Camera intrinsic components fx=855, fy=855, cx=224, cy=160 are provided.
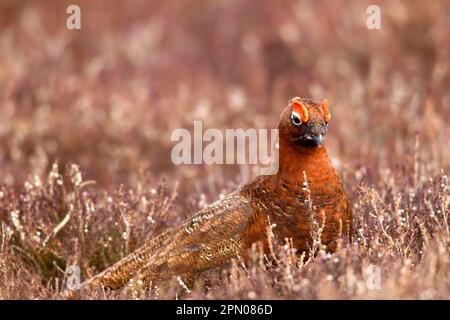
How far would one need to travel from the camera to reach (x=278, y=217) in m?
4.40

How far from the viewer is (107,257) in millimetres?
5262

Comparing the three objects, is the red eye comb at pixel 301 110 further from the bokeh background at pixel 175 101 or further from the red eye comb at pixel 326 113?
the bokeh background at pixel 175 101

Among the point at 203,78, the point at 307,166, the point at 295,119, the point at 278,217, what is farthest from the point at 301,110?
the point at 203,78

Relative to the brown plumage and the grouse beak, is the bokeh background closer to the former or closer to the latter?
the brown plumage

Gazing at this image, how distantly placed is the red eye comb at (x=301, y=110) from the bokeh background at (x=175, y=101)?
2.23 ft

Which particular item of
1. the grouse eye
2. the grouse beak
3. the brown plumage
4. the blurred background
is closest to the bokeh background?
the blurred background

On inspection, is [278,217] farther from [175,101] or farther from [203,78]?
[203,78]

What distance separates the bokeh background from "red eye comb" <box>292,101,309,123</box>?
680 mm

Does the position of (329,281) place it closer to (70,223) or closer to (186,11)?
(70,223)

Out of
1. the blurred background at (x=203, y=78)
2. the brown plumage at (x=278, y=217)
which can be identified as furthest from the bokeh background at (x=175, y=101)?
the brown plumage at (x=278, y=217)

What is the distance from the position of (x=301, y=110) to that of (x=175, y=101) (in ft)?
19.8

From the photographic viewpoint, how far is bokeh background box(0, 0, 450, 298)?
5320mm
